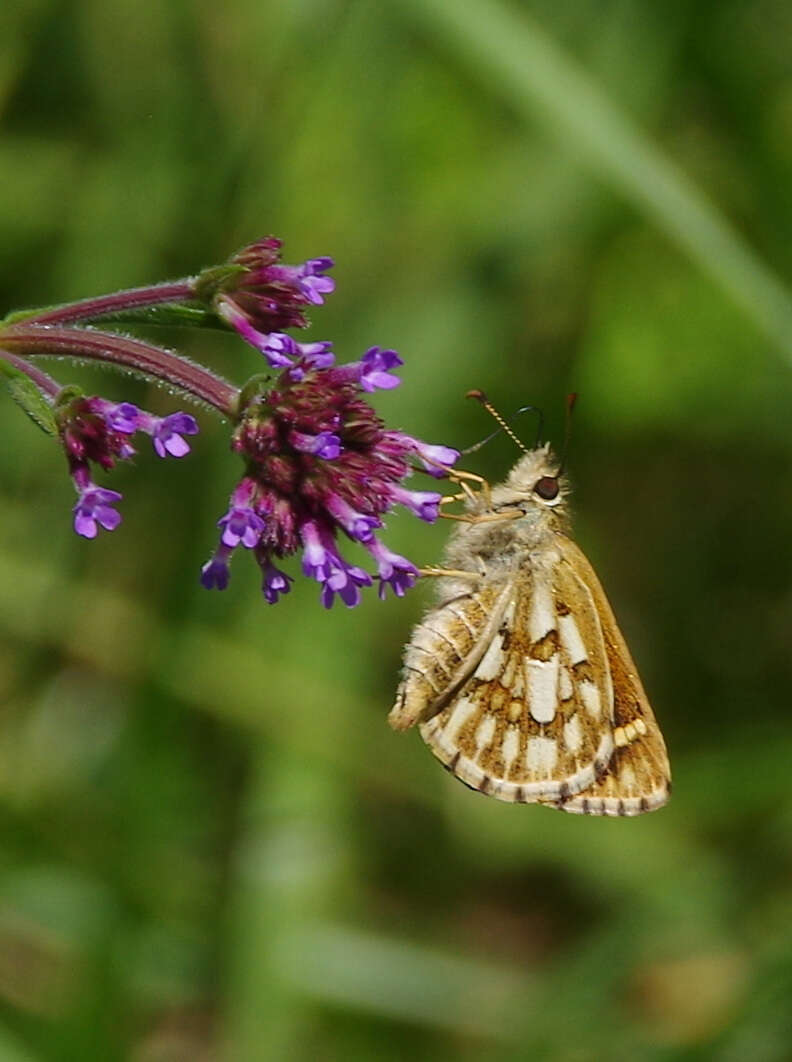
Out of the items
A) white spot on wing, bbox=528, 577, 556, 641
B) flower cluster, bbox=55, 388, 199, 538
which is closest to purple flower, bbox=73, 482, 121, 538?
flower cluster, bbox=55, 388, 199, 538

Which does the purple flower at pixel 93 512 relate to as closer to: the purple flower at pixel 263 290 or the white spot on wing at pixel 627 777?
the purple flower at pixel 263 290

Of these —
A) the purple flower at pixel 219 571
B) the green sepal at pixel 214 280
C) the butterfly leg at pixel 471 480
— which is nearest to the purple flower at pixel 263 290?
the green sepal at pixel 214 280

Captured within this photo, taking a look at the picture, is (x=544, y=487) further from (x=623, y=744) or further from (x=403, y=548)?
(x=403, y=548)

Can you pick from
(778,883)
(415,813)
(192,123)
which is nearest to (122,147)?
(192,123)

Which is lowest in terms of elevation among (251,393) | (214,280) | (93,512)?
(93,512)

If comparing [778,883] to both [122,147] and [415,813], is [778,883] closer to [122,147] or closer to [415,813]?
[415,813]

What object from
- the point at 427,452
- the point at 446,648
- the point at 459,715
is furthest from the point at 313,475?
the point at 459,715
